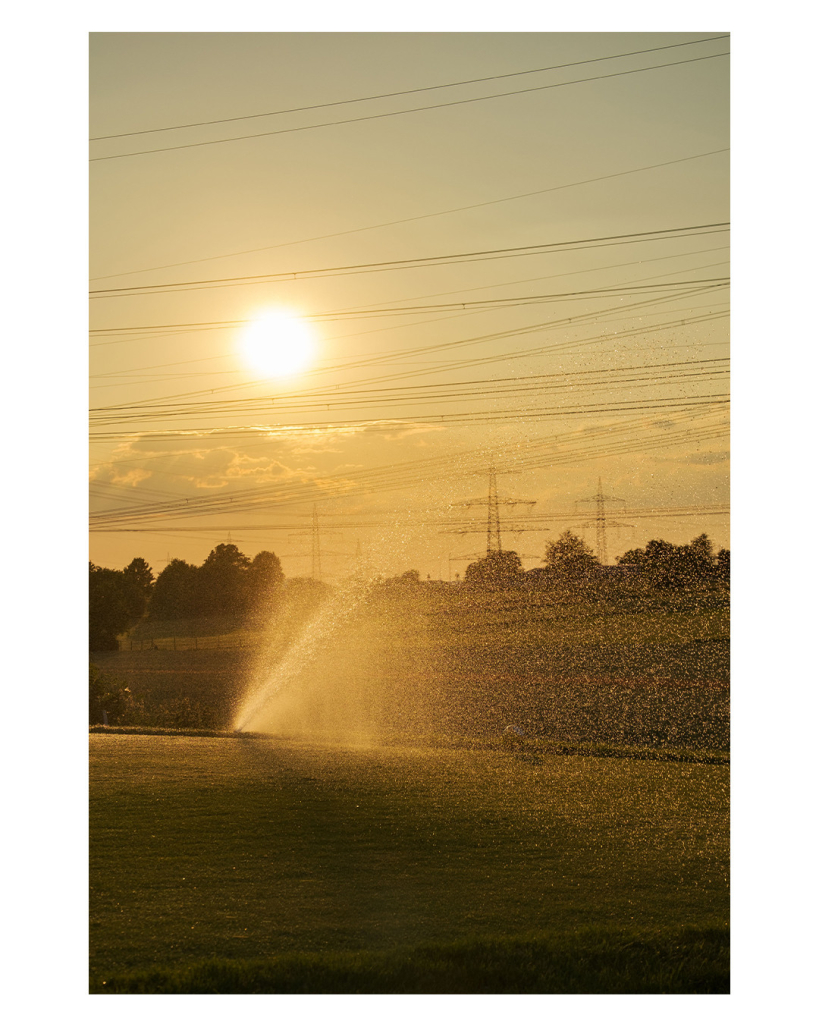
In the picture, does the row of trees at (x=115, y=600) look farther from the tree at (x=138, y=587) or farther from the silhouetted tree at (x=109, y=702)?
the silhouetted tree at (x=109, y=702)

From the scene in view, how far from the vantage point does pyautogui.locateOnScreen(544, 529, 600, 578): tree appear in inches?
576

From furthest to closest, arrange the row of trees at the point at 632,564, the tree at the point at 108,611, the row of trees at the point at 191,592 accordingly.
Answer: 1. the row of trees at the point at 632,564
2. the row of trees at the point at 191,592
3. the tree at the point at 108,611

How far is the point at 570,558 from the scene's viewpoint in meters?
15.4

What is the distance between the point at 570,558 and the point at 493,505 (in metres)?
4.37

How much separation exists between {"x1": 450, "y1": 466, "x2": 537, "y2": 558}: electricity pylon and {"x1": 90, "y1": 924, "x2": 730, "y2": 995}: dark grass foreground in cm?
594

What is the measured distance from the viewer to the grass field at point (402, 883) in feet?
14.1

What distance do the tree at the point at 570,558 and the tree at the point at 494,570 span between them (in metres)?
0.69

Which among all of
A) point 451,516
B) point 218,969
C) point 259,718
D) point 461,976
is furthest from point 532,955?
point 259,718

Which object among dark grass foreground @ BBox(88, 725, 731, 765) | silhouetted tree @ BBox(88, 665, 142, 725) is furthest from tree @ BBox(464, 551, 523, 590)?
silhouetted tree @ BBox(88, 665, 142, 725)

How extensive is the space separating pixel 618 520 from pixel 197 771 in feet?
18.4

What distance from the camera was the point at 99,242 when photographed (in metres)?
6.00

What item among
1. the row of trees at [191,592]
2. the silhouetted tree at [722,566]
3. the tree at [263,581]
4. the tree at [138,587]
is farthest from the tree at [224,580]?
the silhouetted tree at [722,566]
